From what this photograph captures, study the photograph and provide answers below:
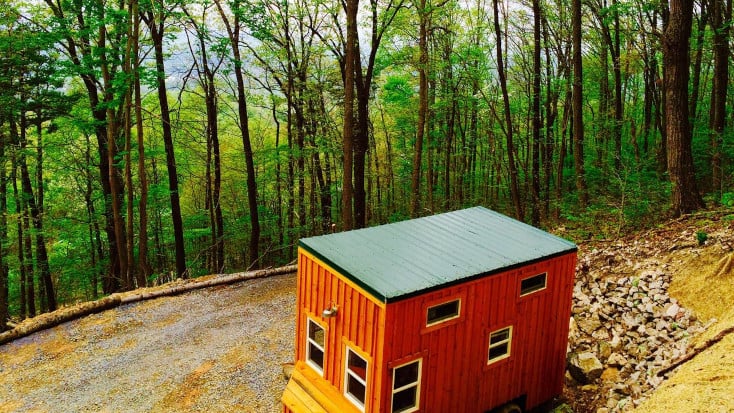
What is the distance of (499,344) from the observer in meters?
6.75

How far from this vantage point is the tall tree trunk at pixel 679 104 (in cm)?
964

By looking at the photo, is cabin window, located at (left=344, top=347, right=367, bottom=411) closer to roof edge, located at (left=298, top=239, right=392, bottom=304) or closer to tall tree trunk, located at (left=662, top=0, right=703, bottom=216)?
roof edge, located at (left=298, top=239, right=392, bottom=304)

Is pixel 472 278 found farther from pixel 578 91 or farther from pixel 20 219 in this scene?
pixel 20 219

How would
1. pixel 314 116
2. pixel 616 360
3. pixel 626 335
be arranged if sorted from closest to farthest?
pixel 616 360
pixel 626 335
pixel 314 116

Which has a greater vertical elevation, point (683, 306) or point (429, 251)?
point (429, 251)

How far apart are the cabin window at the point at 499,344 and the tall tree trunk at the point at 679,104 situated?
6.26 m

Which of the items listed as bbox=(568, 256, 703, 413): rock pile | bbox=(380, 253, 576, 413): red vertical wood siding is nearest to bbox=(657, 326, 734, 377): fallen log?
bbox=(568, 256, 703, 413): rock pile

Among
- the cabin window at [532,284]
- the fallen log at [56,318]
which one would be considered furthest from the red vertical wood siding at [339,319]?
the fallen log at [56,318]

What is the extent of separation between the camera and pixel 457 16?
22.3m

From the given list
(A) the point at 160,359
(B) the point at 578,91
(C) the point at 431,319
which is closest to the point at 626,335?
(C) the point at 431,319

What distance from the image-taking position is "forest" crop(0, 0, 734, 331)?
515 inches

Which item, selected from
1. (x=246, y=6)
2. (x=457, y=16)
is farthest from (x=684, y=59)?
(x=457, y=16)

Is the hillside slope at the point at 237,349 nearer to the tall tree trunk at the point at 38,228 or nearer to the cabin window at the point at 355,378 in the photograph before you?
the cabin window at the point at 355,378

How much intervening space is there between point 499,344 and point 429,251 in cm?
171
